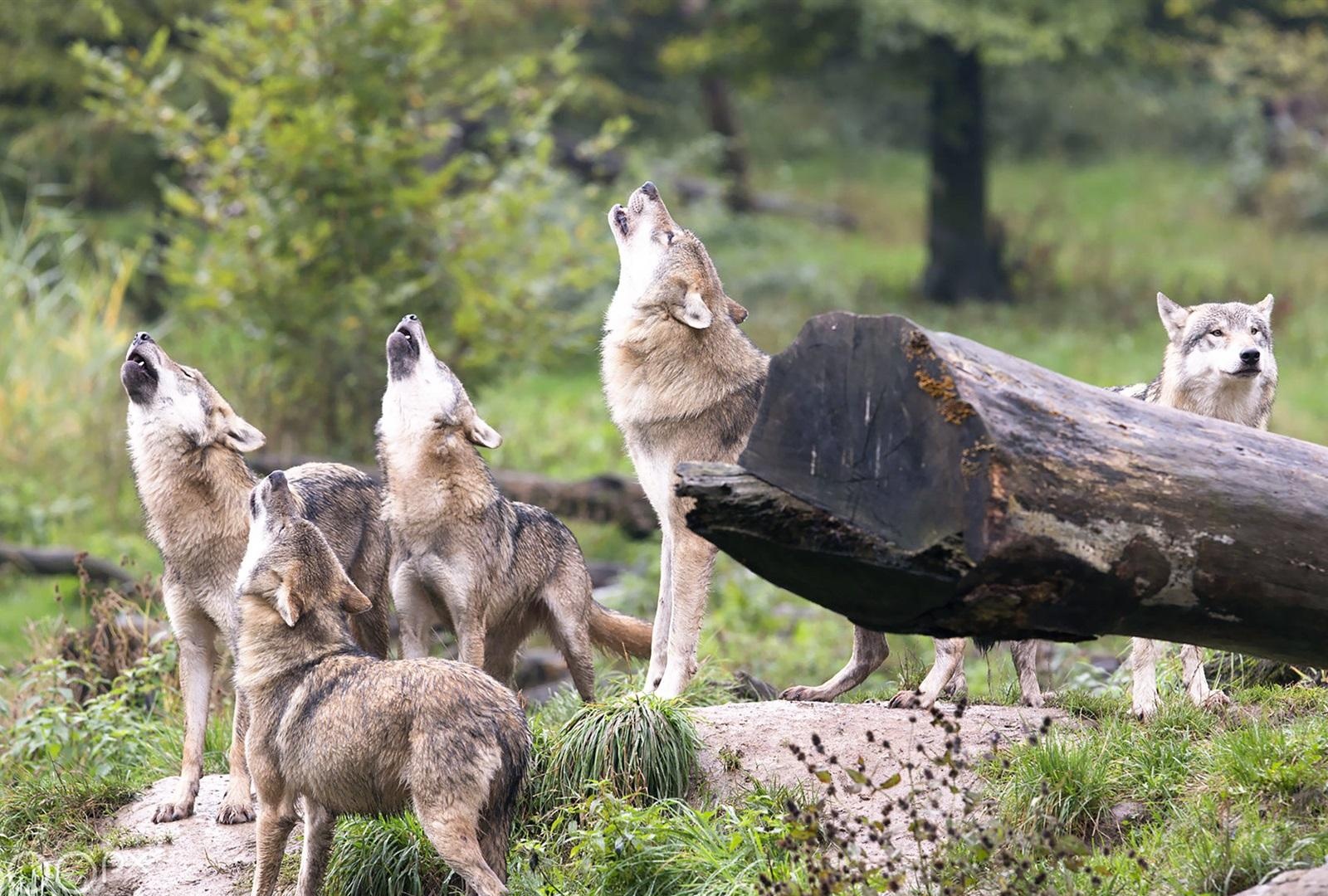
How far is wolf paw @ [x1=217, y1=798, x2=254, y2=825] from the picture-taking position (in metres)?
6.36

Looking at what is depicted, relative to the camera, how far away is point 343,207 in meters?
13.2

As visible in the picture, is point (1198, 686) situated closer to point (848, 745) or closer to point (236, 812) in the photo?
point (848, 745)

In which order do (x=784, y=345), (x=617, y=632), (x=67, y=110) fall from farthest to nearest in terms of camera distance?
(x=67, y=110) < (x=784, y=345) < (x=617, y=632)

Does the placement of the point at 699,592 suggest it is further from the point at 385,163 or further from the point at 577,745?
the point at 385,163

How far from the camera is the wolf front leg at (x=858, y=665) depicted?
6.81m

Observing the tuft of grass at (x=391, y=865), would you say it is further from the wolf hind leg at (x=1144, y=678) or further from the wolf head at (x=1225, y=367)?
the wolf head at (x=1225, y=367)

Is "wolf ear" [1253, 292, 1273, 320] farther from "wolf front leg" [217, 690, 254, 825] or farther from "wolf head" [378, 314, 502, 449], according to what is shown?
"wolf front leg" [217, 690, 254, 825]

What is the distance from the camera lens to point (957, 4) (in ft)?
61.1

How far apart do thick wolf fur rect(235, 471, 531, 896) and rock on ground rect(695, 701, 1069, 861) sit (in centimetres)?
97

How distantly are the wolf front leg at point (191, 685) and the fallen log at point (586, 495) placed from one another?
21.0 ft

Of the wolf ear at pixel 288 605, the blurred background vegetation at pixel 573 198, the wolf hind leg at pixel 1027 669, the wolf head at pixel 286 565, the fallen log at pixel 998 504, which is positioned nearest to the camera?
the fallen log at pixel 998 504

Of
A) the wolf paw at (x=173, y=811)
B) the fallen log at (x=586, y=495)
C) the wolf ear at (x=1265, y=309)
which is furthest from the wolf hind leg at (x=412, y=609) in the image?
the fallen log at (x=586, y=495)

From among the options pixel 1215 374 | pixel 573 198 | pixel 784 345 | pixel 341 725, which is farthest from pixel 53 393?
pixel 1215 374

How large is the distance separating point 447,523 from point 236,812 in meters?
1.53
